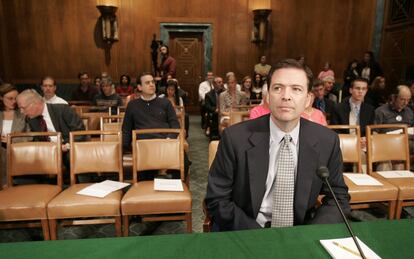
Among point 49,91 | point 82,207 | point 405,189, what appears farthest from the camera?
point 49,91

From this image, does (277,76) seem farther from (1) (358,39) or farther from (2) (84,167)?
(1) (358,39)

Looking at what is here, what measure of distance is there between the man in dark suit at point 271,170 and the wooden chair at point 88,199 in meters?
1.06

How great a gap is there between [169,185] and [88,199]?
0.62m

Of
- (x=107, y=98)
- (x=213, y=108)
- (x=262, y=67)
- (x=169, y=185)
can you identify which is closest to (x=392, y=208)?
(x=169, y=185)

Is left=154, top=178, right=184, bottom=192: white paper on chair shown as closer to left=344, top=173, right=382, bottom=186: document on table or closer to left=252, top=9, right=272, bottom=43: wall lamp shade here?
left=344, top=173, right=382, bottom=186: document on table

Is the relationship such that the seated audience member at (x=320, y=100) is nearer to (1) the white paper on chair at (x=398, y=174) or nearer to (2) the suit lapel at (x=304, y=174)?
(1) the white paper on chair at (x=398, y=174)

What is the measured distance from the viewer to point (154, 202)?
2311 mm

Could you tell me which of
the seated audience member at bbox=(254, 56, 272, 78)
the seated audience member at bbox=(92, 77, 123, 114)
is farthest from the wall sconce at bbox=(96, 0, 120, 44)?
the seated audience member at bbox=(254, 56, 272, 78)

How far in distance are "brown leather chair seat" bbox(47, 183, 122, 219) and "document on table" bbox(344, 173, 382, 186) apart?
1.98 metres

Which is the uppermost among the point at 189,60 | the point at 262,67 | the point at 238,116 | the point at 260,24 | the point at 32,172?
the point at 260,24

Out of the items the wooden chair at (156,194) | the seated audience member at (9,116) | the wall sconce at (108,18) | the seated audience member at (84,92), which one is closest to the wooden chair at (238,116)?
the wooden chair at (156,194)

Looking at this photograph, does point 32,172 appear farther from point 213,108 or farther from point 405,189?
point 213,108

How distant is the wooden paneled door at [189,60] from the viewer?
28.6ft

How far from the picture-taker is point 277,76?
1434 millimetres
